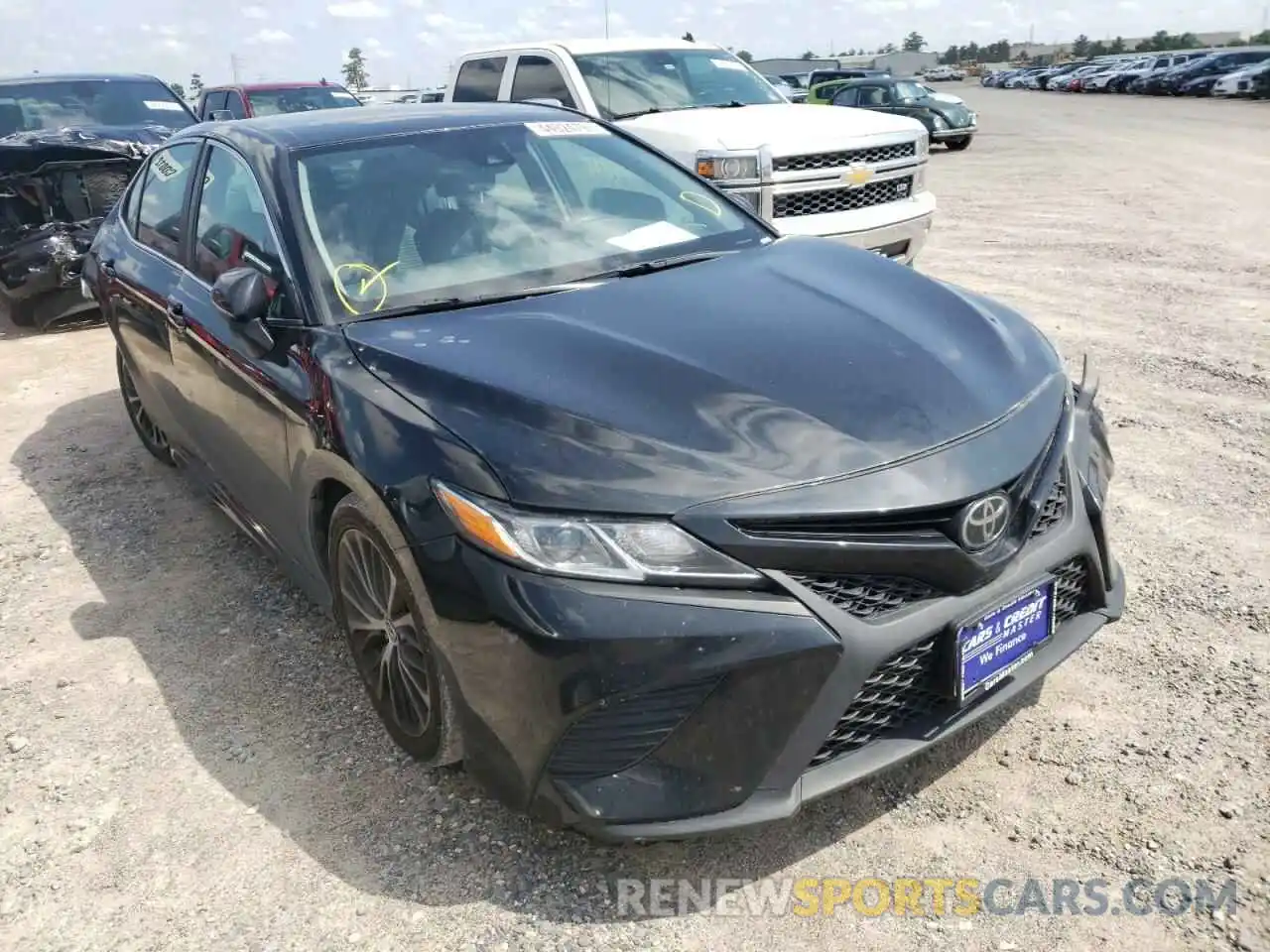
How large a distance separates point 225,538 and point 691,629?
115 inches

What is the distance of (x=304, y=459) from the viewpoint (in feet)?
9.52

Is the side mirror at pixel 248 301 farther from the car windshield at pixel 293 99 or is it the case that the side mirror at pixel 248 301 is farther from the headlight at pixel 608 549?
the car windshield at pixel 293 99

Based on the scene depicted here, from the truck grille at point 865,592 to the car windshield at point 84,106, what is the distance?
8733 millimetres

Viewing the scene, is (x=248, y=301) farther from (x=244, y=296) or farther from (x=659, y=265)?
(x=659, y=265)

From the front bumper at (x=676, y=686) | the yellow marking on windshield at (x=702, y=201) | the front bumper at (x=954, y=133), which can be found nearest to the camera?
the front bumper at (x=676, y=686)

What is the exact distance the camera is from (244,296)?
2.98 meters

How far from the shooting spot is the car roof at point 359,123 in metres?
3.45

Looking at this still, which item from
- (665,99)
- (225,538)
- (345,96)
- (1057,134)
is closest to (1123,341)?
(665,99)

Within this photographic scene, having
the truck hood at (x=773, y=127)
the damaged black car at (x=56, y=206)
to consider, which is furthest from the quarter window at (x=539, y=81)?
the damaged black car at (x=56, y=206)

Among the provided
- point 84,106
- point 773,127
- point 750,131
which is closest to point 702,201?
point 750,131

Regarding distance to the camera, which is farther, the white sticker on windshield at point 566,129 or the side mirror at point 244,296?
the white sticker on windshield at point 566,129

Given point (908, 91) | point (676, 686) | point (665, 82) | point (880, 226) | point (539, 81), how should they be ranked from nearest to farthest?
point (676, 686) < point (880, 226) < point (665, 82) < point (539, 81) < point (908, 91)

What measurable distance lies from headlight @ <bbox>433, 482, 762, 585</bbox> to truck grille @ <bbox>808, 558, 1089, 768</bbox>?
1.20 ft

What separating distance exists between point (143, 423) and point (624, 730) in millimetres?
3932
